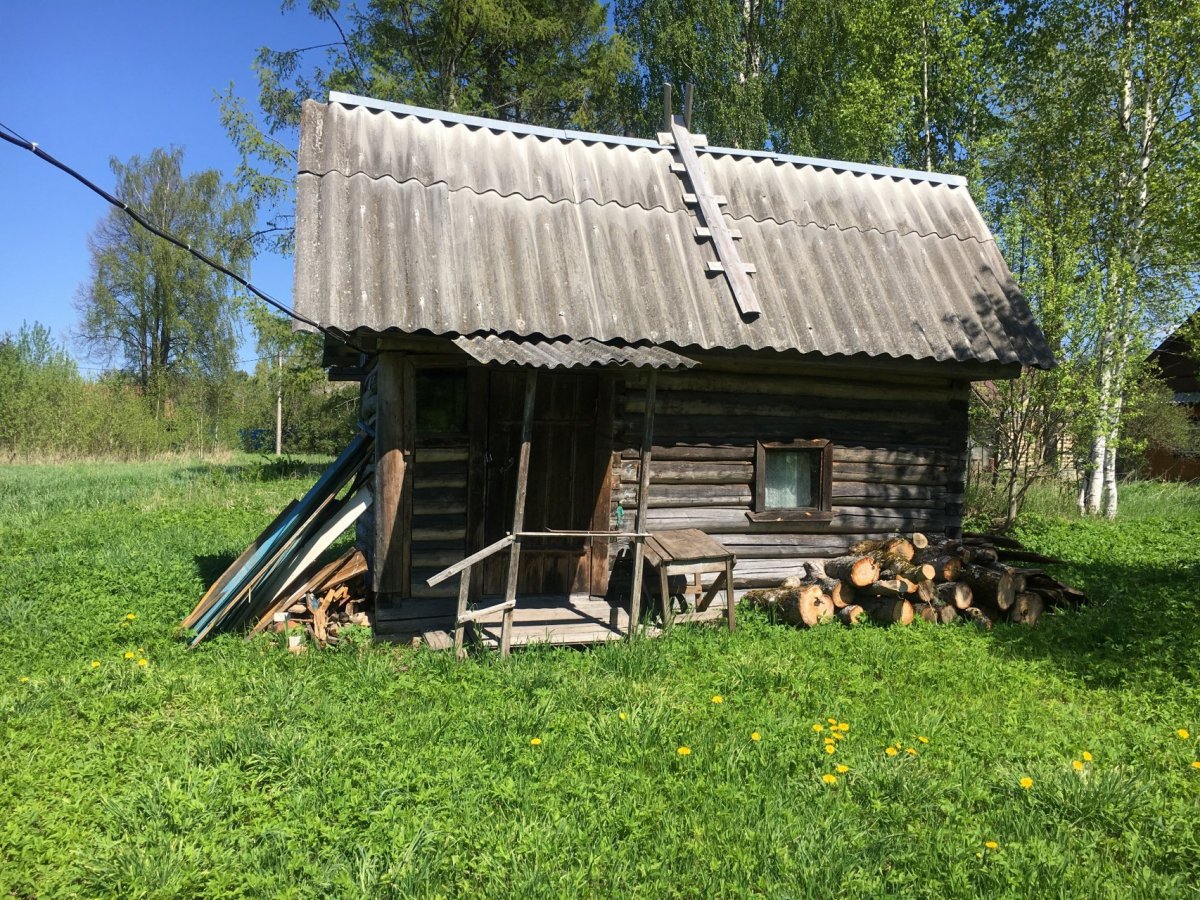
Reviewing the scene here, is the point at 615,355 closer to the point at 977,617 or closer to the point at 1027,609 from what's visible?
the point at 977,617

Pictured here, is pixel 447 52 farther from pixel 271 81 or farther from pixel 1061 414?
pixel 1061 414

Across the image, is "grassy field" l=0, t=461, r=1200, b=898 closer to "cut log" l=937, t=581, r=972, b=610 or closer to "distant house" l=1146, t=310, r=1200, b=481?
"cut log" l=937, t=581, r=972, b=610

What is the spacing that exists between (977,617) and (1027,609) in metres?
0.49

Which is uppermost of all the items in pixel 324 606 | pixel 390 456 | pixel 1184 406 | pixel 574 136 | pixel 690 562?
pixel 574 136

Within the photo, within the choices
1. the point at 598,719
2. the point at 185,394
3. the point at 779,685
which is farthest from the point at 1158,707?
the point at 185,394

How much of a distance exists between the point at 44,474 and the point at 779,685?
20581 millimetres

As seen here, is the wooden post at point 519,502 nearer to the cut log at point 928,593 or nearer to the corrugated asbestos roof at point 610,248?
the corrugated asbestos roof at point 610,248

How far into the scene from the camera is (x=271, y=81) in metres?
19.9

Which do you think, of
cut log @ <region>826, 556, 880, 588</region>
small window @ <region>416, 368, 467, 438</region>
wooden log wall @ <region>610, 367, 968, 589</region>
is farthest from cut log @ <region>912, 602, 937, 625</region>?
small window @ <region>416, 368, 467, 438</region>

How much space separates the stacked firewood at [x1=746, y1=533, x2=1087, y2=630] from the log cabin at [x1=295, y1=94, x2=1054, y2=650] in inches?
16.1

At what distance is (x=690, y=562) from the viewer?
6.81 m

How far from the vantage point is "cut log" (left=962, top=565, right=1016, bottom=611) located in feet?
25.5

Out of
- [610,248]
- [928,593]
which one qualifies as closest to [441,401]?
[610,248]

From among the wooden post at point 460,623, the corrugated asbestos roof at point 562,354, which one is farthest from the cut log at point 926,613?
the wooden post at point 460,623
